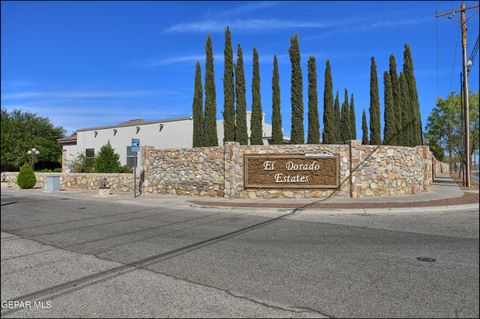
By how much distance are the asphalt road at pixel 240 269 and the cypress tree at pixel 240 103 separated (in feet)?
36.0

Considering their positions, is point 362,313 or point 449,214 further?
point 449,214

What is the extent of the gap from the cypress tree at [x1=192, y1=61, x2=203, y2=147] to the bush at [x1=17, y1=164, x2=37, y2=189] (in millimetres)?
8924

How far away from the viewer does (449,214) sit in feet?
37.8

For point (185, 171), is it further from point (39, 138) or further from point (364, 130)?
point (39, 138)

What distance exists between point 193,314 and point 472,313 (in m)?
3.05

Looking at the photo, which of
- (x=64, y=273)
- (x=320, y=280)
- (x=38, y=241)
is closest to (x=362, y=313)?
(x=320, y=280)

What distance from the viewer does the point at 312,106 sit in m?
20.2

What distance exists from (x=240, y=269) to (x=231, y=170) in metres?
11.7

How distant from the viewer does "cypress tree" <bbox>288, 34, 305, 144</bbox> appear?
19.4 metres

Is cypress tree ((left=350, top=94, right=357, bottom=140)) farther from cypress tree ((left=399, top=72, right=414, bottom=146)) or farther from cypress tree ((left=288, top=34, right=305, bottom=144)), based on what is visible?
cypress tree ((left=288, top=34, right=305, bottom=144))

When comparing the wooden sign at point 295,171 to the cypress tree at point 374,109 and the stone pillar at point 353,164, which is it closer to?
the stone pillar at point 353,164

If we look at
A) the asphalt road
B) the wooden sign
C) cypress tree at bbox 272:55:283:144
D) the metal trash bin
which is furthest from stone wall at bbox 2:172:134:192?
the asphalt road

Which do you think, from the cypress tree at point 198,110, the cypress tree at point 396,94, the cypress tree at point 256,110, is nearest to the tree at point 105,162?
the cypress tree at point 198,110

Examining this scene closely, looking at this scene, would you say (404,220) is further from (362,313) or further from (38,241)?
(38,241)
